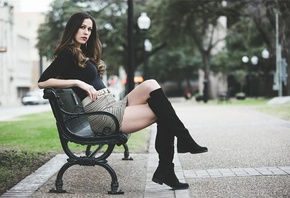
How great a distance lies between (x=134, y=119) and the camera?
483 centimetres

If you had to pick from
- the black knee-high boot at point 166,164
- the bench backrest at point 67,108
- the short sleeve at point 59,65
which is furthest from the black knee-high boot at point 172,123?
the short sleeve at point 59,65

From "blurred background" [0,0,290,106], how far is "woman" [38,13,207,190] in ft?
18.7

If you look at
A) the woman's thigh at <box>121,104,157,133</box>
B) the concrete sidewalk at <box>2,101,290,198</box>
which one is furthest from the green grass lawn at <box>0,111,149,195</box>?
the woman's thigh at <box>121,104,157,133</box>

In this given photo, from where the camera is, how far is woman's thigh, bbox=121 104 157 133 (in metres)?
4.80

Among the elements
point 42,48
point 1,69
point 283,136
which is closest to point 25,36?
point 1,69

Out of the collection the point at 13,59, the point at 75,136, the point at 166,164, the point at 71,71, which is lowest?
the point at 166,164

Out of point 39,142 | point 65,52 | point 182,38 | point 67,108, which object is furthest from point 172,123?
point 182,38

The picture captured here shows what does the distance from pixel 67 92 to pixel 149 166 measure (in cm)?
167

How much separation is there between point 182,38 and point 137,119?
3488cm

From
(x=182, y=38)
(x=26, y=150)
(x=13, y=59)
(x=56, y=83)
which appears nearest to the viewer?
(x=56, y=83)

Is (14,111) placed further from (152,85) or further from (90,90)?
(152,85)

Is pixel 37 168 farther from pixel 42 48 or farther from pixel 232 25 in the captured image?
pixel 42 48

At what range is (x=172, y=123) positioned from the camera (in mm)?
4582

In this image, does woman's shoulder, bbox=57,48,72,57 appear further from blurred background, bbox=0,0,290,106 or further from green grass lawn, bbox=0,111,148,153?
blurred background, bbox=0,0,290,106
